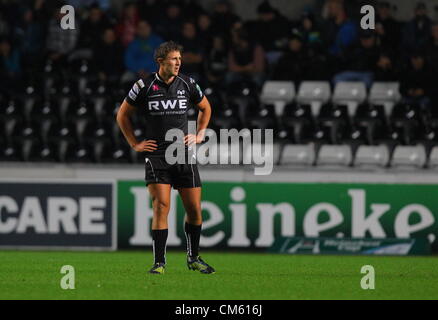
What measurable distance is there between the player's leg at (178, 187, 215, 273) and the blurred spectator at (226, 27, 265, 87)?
6383mm

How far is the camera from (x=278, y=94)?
50.9 ft

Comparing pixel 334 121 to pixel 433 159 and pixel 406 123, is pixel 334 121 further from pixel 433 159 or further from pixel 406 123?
pixel 433 159

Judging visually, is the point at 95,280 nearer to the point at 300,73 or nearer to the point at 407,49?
the point at 300,73

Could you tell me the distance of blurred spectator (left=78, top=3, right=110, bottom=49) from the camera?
16.0m

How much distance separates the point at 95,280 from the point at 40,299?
1.38 metres

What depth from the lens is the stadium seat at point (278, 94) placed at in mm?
15453

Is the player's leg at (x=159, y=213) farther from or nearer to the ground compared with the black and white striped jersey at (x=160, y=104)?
nearer to the ground

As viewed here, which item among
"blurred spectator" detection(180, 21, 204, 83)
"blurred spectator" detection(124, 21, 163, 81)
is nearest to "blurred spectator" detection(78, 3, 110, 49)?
"blurred spectator" detection(124, 21, 163, 81)

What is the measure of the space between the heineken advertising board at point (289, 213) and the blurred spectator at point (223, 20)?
363 cm

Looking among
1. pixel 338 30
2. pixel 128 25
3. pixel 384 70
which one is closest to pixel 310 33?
pixel 338 30

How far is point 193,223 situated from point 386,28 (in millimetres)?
7647

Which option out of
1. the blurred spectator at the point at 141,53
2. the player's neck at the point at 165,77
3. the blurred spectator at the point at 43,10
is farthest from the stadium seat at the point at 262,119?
the player's neck at the point at 165,77

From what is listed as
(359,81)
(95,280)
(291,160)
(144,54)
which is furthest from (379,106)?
(95,280)

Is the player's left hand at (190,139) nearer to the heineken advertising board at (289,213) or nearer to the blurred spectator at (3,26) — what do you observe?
the heineken advertising board at (289,213)
